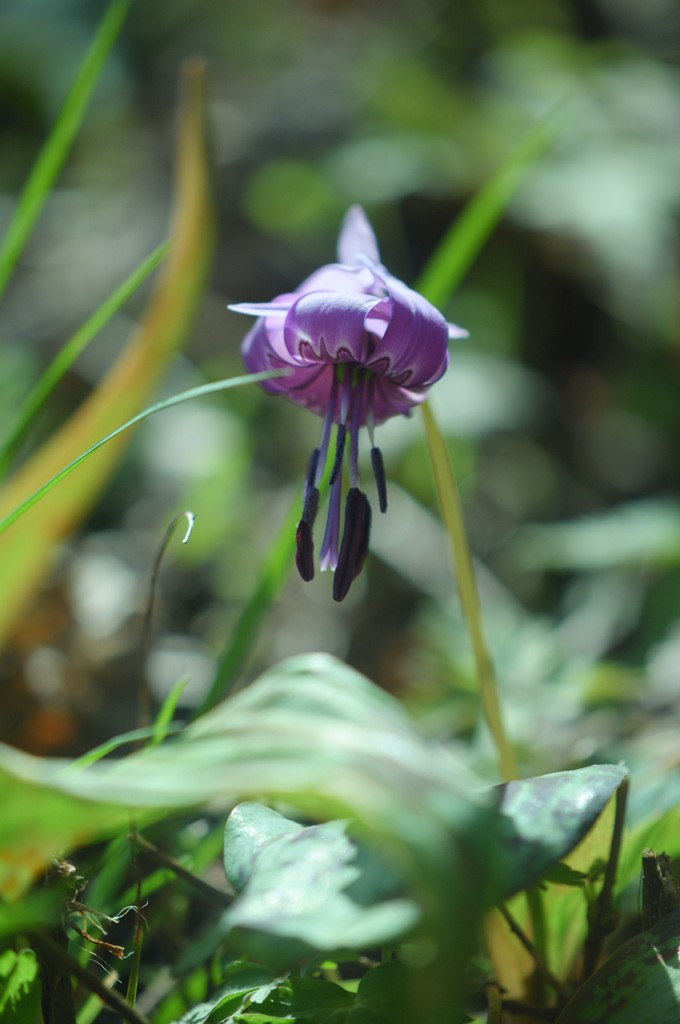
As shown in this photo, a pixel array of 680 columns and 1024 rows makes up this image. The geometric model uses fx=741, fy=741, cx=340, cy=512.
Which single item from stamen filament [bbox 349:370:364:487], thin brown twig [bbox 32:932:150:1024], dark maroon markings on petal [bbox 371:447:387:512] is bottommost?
thin brown twig [bbox 32:932:150:1024]

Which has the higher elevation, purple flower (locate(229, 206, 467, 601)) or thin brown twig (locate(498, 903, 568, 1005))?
purple flower (locate(229, 206, 467, 601))

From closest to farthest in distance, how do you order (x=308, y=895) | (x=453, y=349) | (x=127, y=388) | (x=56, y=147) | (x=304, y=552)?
1. (x=308, y=895)
2. (x=304, y=552)
3. (x=56, y=147)
4. (x=127, y=388)
5. (x=453, y=349)

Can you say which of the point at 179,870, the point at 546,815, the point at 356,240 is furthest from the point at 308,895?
the point at 356,240

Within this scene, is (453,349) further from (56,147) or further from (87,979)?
(87,979)

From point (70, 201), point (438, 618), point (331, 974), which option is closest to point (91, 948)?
point (331, 974)

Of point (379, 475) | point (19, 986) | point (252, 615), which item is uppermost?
point (379, 475)

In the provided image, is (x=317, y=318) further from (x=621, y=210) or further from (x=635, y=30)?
(x=635, y=30)

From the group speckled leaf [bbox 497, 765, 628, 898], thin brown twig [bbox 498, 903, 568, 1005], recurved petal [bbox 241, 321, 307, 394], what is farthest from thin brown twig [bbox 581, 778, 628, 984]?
recurved petal [bbox 241, 321, 307, 394]

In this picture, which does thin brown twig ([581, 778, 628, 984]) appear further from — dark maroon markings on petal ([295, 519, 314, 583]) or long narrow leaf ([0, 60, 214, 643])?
long narrow leaf ([0, 60, 214, 643])
